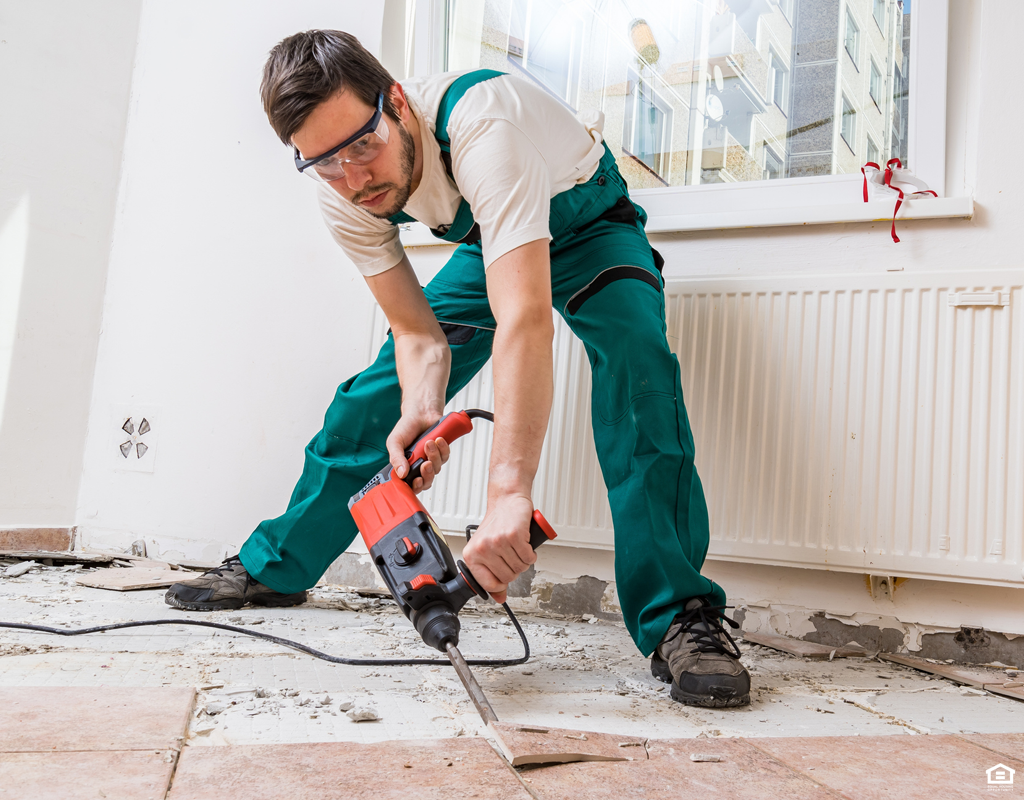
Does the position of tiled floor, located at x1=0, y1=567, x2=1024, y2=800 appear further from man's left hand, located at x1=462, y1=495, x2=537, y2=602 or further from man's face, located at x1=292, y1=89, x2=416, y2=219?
man's face, located at x1=292, y1=89, x2=416, y2=219

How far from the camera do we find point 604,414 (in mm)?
1422

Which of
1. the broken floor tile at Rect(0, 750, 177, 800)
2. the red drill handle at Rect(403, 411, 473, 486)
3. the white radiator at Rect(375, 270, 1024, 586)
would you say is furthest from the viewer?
the white radiator at Rect(375, 270, 1024, 586)

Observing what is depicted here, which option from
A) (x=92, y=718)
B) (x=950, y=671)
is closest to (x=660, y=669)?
(x=950, y=671)

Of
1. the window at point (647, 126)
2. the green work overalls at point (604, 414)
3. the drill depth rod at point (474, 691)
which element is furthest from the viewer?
the window at point (647, 126)

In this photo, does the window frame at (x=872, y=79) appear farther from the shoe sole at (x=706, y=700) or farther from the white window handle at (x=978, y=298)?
the shoe sole at (x=706, y=700)

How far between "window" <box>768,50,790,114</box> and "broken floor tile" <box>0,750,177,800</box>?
1.95 meters

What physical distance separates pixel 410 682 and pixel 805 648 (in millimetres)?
935

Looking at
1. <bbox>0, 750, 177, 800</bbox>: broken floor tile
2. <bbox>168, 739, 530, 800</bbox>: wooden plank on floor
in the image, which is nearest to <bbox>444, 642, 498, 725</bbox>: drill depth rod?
<bbox>168, 739, 530, 800</bbox>: wooden plank on floor

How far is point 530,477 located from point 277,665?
1.80ft

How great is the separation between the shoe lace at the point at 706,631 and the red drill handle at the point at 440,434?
494 mm

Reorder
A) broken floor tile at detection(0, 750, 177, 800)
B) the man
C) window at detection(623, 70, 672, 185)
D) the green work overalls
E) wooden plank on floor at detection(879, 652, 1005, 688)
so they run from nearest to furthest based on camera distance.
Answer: broken floor tile at detection(0, 750, 177, 800) → the man → the green work overalls → wooden plank on floor at detection(879, 652, 1005, 688) → window at detection(623, 70, 672, 185)

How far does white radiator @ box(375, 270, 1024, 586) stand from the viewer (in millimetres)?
1527

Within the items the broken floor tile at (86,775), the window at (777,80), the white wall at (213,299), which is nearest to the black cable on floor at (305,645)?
the broken floor tile at (86,775)

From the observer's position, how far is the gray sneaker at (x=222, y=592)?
1601mm
